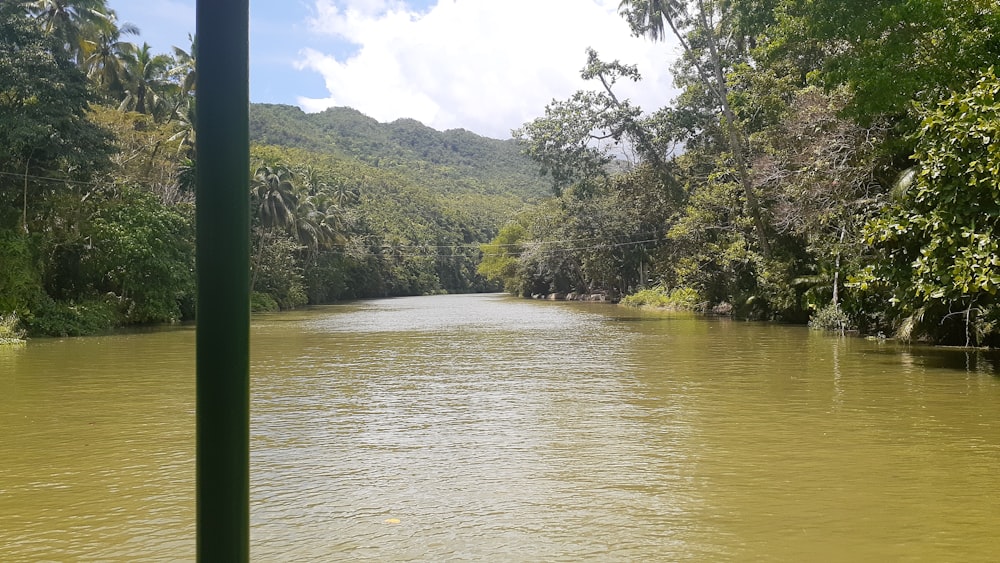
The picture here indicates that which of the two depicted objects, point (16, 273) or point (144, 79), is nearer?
point (16, 273)

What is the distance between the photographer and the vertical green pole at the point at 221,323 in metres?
1.16

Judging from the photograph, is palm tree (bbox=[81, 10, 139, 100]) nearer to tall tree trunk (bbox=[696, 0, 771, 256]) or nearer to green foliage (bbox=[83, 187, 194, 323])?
green foliage (bbox=[83, 187, 194, 323])

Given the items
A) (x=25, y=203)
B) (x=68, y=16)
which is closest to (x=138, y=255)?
(x=25, y=203)

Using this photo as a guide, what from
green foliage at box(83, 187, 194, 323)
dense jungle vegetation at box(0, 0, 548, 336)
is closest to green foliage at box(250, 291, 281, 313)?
dense jungle vegetation at box(0, 0, 548, 336)

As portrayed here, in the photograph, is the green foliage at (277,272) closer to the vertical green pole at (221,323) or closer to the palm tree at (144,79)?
the palm tree at (144,79)

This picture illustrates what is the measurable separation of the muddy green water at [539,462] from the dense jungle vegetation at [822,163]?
6.92 feet

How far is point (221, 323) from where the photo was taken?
116 cm

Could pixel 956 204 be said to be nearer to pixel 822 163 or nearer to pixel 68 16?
pixel 822 163

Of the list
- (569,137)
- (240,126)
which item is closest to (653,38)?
(569,137)

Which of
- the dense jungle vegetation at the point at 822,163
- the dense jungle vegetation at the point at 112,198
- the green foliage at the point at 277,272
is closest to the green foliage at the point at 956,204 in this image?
the dense jungle vegetation at the point at 822,163

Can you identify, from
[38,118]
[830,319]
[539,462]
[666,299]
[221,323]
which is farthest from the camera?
[666,299]

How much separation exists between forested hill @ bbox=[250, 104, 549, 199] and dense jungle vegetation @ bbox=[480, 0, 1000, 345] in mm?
82240

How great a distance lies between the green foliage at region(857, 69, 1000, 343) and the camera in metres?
11.4

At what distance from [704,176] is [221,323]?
1562 inches
